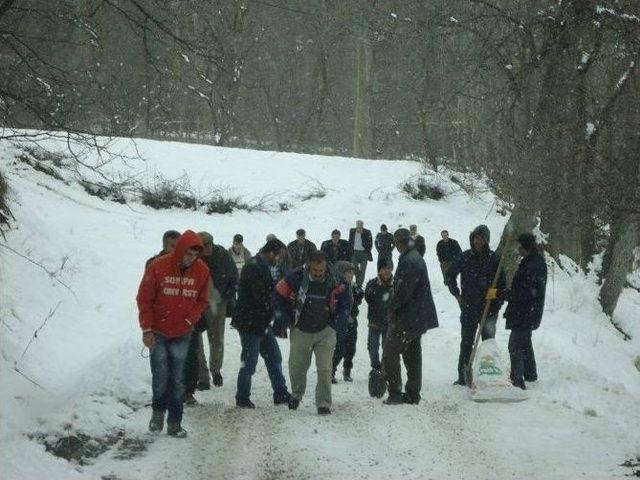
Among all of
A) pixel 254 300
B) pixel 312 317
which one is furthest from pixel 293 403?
pixel 254 300

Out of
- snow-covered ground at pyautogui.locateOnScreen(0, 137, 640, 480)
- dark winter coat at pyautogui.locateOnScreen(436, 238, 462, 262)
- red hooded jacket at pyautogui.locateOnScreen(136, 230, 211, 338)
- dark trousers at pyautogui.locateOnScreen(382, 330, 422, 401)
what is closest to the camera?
snow-covered ground at pyautogui.locateOnScreen(0, 137, 640, 480)

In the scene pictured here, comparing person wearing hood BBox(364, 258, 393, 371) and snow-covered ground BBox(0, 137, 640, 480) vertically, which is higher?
person wearing hood BBox(364, 258, 393, 371)

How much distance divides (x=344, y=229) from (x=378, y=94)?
19.9m

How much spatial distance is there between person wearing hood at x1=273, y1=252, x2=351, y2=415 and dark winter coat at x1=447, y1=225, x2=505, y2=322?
2.08m

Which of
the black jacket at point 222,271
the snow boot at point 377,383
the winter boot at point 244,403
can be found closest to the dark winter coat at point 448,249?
the snow boot at point 377,383

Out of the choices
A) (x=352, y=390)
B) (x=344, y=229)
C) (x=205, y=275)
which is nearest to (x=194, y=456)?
(x=205, y=275)

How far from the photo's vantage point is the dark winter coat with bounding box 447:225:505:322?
10102 mm

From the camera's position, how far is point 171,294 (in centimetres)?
729

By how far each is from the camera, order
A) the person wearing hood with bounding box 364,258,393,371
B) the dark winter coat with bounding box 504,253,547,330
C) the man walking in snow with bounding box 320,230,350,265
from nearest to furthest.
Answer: the dark winter coat with bounding box 504,253,547,330 < the person wearing hood with bounding box 364,258,393,371 < the man walking in snow with bounding box 320,230,350,265

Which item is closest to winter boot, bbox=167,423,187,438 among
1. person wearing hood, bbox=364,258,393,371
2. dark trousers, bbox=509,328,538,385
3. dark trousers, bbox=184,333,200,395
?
dark trousers, bbox=184,333,200,395

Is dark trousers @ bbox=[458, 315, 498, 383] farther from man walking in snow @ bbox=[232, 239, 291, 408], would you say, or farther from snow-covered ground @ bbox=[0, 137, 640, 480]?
man walking in snow @ bbox=[232, 239, 291, 408]

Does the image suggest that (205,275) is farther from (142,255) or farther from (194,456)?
(142,255)

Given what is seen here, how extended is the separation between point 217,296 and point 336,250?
7817 millimetres

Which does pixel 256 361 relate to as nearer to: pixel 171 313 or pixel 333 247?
pixel 171 313
